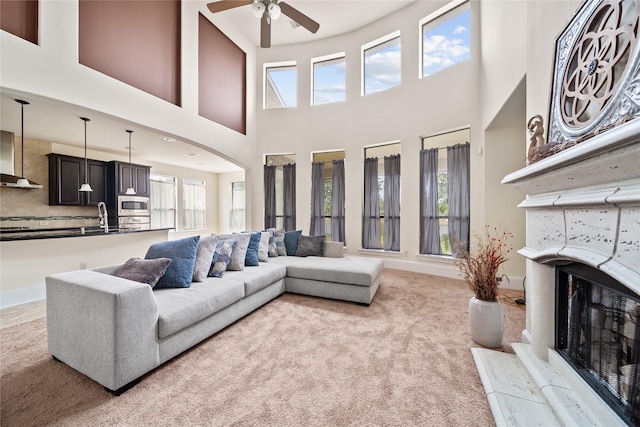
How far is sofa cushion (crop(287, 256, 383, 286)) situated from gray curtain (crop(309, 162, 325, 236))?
205cm

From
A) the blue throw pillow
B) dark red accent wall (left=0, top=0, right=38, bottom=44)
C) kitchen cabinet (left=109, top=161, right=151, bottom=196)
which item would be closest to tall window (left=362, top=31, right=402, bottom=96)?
the blue throw pillow

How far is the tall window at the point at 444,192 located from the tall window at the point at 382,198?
480 millimetres

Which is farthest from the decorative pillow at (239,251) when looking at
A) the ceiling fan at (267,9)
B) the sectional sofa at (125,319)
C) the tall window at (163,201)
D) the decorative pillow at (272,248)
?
the tall window at (163,201)

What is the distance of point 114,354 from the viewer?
1450 mm

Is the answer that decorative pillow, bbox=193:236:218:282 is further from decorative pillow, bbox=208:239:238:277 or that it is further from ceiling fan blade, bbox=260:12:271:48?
ceiling fan blade, bbox=260:12:271:48

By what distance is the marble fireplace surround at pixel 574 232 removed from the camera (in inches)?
36.5

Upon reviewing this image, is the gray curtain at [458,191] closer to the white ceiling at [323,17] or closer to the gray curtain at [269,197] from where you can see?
the white ceiling at [323,17]

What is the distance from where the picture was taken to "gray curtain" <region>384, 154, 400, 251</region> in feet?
15.7

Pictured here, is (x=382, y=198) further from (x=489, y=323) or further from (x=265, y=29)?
(x=265, y=29)

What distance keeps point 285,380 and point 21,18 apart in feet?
13.7

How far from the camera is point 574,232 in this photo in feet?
4.31

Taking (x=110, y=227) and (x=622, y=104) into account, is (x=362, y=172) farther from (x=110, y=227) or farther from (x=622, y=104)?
(x=110, y=227)

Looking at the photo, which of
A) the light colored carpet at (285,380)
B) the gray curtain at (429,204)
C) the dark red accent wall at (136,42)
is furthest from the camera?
the gray curtain at (429,204)

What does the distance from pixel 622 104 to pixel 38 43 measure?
4.63 m
